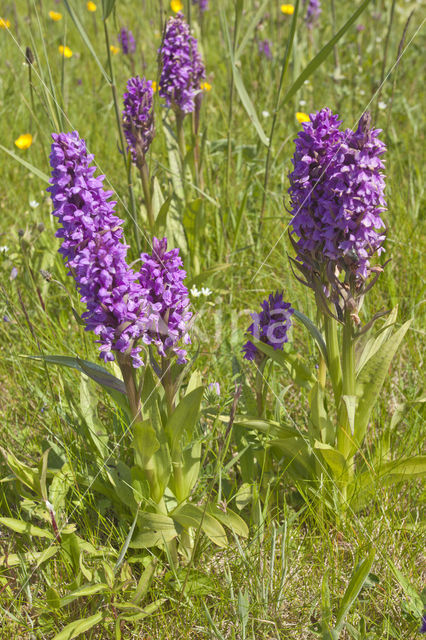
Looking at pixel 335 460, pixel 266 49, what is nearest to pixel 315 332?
pixel 335 460

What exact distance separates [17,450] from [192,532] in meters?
0.73

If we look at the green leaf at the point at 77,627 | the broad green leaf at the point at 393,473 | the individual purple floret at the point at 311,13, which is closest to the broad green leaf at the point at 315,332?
the broad green leaf at the point at 393,473

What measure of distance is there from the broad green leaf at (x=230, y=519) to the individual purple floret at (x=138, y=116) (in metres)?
1.77

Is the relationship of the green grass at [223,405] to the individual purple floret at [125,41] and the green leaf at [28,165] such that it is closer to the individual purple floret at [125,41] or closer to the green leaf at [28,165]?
the green leaf at [28,165]

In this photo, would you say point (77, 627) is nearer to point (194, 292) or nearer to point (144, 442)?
point (144, 442)

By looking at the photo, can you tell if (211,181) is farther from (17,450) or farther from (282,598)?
(282,598)

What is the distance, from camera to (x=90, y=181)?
1.46 m

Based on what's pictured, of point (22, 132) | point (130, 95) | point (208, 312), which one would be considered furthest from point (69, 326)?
point (22, 132)

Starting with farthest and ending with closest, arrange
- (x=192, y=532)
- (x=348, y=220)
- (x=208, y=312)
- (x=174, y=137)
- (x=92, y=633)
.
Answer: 1. (x=174, y=137)
2. (x=208, y=312)
3. (x=192, y=532)
4. (x=92, y=633)
5. (x=348, y=220)

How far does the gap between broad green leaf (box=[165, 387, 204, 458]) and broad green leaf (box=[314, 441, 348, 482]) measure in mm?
378

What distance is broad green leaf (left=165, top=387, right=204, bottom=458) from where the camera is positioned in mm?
1672

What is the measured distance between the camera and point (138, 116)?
2.82 m

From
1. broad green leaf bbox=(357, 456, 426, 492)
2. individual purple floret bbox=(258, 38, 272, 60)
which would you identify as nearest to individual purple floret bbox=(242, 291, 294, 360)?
broad green leaf bbox=(357, 456, 426, 492)

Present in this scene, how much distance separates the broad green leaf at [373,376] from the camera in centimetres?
187
